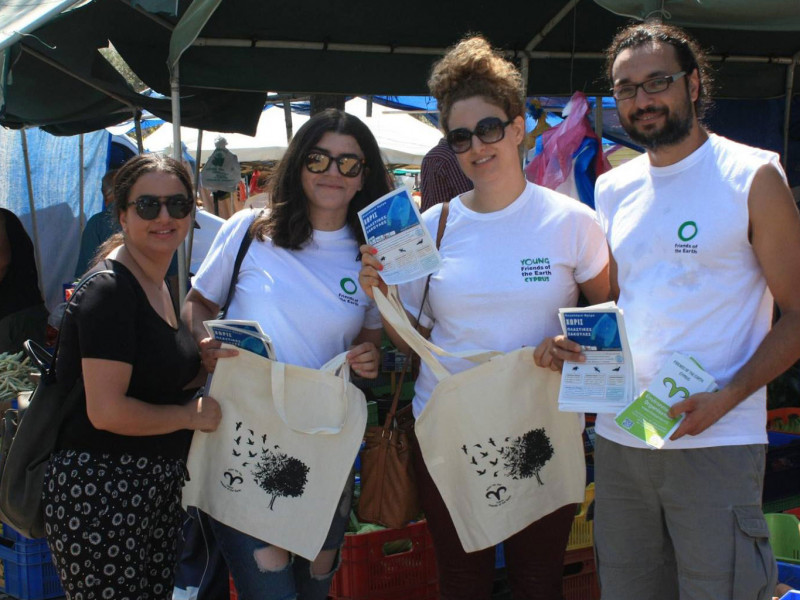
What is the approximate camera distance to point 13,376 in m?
4.77

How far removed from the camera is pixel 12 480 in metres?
2.57

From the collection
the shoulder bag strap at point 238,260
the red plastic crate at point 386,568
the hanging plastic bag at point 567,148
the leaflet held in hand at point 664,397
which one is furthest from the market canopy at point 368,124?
the leaflet held in hand at point 664,397

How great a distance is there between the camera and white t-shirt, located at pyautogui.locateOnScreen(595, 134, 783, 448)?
7.16 feet

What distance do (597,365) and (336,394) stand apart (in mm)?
822

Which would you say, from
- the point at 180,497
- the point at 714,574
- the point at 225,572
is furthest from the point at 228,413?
the point at 714,574

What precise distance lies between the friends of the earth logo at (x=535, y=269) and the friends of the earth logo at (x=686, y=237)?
41 cm

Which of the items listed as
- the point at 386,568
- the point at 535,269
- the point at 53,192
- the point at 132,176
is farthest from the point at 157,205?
the point at 53,192

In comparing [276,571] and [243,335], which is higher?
[243,335]

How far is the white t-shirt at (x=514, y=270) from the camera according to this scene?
251 cm

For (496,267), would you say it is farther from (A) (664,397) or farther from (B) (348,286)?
(A) (664,397)

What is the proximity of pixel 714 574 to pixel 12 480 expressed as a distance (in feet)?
6.88

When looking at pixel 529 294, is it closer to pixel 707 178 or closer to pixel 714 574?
pixel 707 178

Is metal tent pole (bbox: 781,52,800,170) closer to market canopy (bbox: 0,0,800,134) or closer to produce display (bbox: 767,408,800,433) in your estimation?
market canopy (bbox: 0,0,800,134)

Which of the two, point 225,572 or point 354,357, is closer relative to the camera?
point 354,357
